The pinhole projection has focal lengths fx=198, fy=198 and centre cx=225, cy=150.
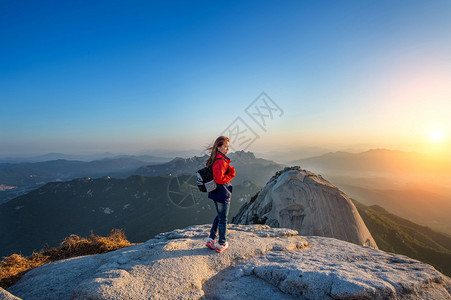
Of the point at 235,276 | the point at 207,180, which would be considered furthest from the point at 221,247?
the point at 207,180

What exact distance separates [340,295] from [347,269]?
5.64ft

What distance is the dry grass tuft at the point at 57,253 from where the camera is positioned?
6861 mm

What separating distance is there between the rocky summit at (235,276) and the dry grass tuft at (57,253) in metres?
0.48

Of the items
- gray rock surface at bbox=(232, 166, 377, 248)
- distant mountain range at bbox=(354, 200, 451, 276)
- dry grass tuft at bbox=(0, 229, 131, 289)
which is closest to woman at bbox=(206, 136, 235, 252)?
dry grass tuft at bbox=(0, 229, 131, 289)

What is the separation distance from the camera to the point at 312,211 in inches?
802

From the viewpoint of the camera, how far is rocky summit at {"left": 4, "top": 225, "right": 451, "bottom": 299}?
5.10 metres

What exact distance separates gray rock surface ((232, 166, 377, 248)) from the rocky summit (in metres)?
12.2

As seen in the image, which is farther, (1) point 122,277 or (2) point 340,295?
(1) point 122,277

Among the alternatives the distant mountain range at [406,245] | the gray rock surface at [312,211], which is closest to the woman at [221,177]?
the gray rock surface at [312,211]

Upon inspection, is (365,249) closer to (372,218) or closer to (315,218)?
(315,218)

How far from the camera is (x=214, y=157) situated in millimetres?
7297

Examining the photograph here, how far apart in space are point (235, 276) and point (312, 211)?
16695mm

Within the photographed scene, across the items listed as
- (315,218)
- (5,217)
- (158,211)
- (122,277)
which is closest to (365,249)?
(122,277)

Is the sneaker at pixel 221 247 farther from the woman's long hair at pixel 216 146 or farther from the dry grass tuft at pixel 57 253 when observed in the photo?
the dry grass tuft at pixel 57 253
